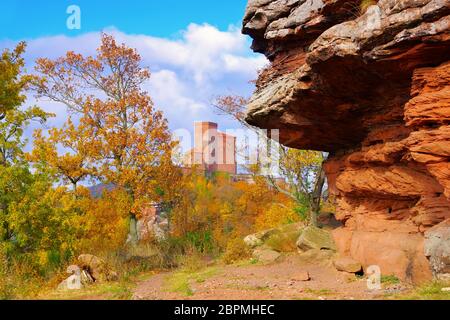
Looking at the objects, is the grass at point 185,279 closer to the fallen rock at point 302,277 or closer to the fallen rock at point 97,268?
the fallen rock at point 97,268

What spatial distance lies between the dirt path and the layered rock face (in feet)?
3.97

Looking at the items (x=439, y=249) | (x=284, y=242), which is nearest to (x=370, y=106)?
(x=439, y=249)

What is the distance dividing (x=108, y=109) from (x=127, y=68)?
9.15ft

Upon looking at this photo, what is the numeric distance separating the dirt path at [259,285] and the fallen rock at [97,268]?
1.16 meters

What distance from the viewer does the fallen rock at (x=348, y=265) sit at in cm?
1183

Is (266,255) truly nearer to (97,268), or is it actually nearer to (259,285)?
(259,285)

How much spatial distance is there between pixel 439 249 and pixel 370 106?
428 cm

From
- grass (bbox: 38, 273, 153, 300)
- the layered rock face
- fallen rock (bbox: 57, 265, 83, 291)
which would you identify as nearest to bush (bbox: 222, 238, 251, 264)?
the layered rock face

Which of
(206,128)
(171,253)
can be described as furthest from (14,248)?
→ (206,128)

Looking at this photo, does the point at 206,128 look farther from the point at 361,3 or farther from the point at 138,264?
the point at 361,3

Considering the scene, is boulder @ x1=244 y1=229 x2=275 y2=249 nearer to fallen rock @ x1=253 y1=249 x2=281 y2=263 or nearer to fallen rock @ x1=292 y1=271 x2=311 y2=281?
fallen rock @ x1=253 y1=249 x2=281 y2=263

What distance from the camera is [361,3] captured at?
10.5 meters

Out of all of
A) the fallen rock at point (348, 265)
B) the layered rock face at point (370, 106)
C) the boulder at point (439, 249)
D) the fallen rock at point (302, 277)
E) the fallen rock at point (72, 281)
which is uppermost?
the layered rock face at point (370, 106)

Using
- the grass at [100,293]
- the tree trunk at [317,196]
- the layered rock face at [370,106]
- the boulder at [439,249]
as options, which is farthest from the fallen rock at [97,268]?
the tree trunk at [317,196]
